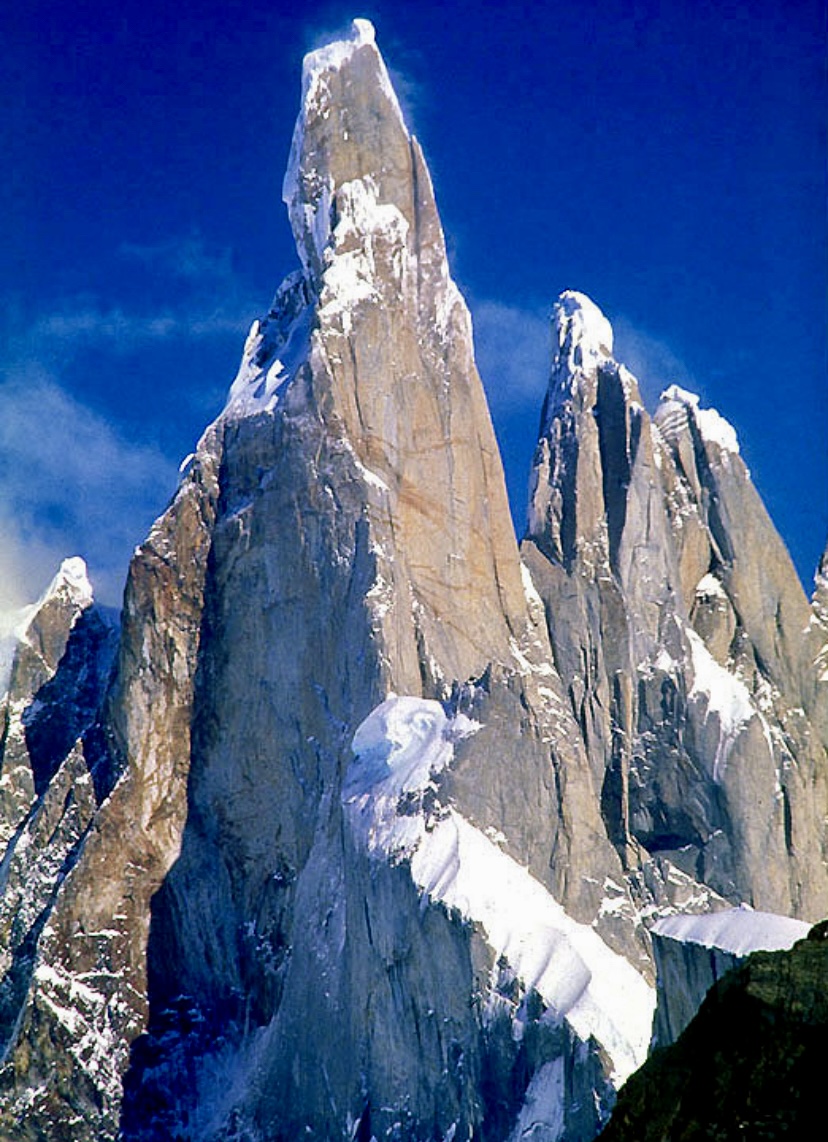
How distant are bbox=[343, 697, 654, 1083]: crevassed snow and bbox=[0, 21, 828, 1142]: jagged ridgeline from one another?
170 millimetres

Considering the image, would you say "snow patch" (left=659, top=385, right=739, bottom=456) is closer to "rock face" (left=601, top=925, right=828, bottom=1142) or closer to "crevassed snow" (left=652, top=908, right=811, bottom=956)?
"crevassed snow" (left=652, top=908, right=811, bottom=956)

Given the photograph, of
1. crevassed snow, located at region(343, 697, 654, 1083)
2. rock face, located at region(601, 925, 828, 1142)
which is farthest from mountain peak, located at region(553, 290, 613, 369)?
rock face, located at region(601, 925, 828, 1142)

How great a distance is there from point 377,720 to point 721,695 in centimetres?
1866

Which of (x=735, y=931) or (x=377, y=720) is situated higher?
(x=377, y=720)

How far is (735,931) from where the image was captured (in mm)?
49844

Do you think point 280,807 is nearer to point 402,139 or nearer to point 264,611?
point 264,611

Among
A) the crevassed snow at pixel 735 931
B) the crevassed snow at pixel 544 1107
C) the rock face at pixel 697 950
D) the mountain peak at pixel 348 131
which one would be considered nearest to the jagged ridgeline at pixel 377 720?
the mountain peak at pixel 348 131

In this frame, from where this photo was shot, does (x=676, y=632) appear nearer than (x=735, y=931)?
No

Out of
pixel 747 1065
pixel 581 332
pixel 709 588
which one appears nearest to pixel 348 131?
pixel 581 332

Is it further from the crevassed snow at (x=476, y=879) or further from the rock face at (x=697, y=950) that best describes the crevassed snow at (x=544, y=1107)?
the rock face at (x=697, y=950)

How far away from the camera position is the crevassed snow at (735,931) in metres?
48.8

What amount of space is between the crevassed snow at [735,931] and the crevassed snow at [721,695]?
30983 mm

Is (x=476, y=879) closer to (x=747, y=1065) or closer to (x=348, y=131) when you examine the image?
(x=348, y=131)

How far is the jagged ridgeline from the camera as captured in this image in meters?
72.1
